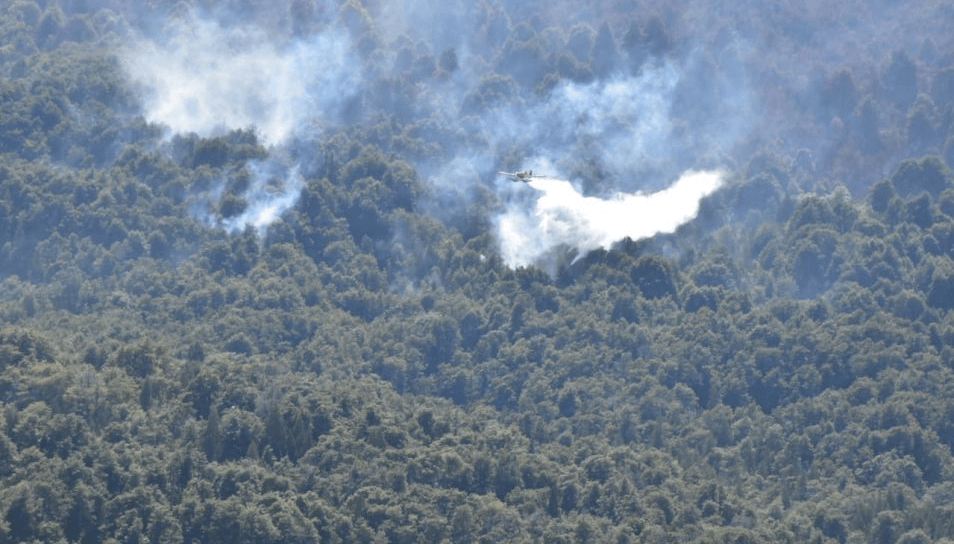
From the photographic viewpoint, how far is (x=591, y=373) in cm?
19838

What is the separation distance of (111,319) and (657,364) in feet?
104

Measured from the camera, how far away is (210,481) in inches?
7052

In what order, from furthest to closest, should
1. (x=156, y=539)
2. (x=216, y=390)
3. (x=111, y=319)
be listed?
(x=111, y=319)
(x=216, y=390)
(x=156, y=539)

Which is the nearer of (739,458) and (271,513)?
(271,513)

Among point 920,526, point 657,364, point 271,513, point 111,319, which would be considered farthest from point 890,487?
point 111,319

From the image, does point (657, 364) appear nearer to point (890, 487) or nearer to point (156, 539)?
point (890, 487)

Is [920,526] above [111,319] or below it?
below

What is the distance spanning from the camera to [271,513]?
581 feet

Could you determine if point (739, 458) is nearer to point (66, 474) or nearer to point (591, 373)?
point (591, 373)

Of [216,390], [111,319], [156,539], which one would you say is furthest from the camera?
[111,319]

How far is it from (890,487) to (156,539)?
129 feet

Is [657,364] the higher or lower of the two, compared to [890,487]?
higher

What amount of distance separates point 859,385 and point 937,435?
266 inches

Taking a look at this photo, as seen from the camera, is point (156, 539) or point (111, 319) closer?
point (156, 539)
